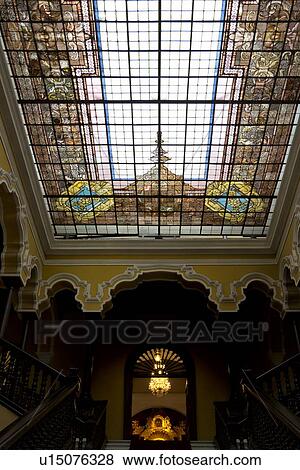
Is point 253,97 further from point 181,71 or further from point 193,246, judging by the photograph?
point 193,246

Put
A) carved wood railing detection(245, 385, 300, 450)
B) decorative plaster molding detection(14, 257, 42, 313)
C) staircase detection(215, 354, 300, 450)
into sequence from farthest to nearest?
decorative plaster molding detection(14, 257, 42, 313)
staircase detection(215, 354, 300, 450)
carved wood railing detection(245, 385, 300, 450)

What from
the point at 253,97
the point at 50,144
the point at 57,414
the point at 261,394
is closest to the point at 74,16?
the point at 50,144

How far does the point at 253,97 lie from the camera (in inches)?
253

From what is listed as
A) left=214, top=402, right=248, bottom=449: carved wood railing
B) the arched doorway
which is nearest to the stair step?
left=214, top=402, right=248, bottom=449: carved wood railing

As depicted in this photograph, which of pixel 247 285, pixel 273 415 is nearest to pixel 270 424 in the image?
pixel 273 415

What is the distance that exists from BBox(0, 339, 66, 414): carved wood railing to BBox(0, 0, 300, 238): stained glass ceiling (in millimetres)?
2842

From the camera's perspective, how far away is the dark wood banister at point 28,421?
312cm

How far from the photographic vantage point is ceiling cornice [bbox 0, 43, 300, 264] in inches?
266

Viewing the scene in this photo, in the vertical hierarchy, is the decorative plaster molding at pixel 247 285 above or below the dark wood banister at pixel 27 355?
above

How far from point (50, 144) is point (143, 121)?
145 centimetres

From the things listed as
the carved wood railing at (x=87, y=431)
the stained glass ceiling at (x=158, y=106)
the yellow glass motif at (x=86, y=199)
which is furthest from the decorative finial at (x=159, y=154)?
the carved wood railing at (x=87, y=431)

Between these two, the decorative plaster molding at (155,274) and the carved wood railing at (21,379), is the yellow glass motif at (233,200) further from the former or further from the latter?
the carved wood railing at (21,379)

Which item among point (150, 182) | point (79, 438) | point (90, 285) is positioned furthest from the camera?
point (90, 285)

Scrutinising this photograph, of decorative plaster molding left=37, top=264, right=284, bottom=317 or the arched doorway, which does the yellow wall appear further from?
decorative plaster molding left=37, top=264, right=284, bottom=317
